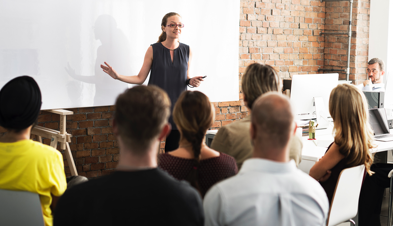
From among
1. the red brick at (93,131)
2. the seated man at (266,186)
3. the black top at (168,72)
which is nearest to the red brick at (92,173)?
the red brick at (93,131)

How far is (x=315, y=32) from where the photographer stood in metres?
5.72

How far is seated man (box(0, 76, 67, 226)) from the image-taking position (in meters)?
1.53

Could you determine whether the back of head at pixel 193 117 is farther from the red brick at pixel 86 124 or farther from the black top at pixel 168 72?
the red brick at pixel 86 124

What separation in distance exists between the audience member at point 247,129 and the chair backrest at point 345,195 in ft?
1.08

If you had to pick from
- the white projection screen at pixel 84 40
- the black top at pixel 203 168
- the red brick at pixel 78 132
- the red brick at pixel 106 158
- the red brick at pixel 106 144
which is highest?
the white projection screen at pixel 84 40

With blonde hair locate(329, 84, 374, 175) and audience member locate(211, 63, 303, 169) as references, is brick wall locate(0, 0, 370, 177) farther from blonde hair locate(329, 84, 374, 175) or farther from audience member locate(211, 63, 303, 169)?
audience member locate(211, 63, 303, 169)

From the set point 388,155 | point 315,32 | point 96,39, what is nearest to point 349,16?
point 315,32

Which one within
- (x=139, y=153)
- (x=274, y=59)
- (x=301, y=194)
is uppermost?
(x=274, y=59)

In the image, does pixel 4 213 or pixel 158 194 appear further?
pixel 4 213

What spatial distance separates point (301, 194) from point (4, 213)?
110cm

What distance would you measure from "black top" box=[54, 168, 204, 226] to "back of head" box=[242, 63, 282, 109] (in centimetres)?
100

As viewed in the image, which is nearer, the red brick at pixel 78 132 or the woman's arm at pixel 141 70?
the woman's arm at pixel 141 70

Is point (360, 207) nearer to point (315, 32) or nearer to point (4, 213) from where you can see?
point (4, 213)

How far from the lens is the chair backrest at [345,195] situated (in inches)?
82.0
